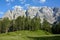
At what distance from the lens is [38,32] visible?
160 metres

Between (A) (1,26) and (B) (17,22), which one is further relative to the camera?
(B) (17,22)

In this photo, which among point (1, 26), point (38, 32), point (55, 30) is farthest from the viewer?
point (55, 30)

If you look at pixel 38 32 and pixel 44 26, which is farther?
pixel 44 26

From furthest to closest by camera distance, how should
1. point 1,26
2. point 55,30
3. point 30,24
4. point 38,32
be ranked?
point 55,30
point 30,24
point 1,26
point 38,32

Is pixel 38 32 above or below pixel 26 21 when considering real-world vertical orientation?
below

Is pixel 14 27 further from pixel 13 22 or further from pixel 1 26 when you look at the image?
pixel 1 26

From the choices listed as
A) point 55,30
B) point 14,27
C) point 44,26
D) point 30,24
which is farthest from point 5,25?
point 55,30

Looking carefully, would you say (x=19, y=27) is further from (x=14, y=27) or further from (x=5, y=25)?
(x=5, y=25)

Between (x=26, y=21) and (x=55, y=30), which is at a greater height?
(x=26, y=21)

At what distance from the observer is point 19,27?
185750mm

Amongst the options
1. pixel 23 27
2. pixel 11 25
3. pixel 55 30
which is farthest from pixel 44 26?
pixel 11 25

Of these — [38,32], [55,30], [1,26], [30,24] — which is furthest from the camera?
[55,30]

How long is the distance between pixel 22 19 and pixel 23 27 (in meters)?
9.89

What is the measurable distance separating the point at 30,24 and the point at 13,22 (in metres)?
21.9
